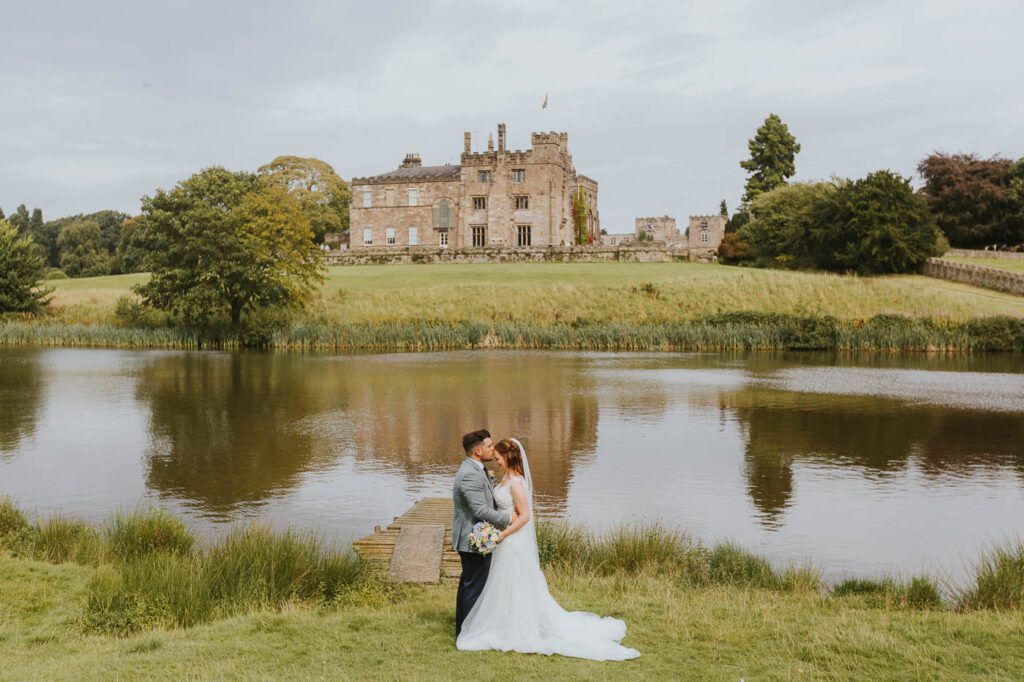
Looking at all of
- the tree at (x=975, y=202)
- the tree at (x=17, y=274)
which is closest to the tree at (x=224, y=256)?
the tree at (x=17, y=274)

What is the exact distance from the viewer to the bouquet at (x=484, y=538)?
283 inches

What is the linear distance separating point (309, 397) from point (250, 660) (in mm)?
18269

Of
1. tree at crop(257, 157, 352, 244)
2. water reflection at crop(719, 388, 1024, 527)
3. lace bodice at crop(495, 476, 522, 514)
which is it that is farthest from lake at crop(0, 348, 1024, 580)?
tree at crop(257, 157, 352, 244)

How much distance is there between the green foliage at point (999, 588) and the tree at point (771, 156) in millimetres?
68352

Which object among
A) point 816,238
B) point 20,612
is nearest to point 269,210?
point 816,238

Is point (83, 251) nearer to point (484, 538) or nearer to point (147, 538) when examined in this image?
point (147, 538)

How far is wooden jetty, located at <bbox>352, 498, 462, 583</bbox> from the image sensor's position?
29.8 ft

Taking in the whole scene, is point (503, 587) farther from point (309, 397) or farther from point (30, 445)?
point (309, 397)

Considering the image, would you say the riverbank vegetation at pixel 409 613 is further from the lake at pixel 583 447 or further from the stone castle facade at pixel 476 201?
the stone castle facade at pixel 476 201

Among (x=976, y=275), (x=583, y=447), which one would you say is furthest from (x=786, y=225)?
(x=583, y=447)

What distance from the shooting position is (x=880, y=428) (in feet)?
64.9

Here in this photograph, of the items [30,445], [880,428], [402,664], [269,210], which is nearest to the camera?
[402,664]

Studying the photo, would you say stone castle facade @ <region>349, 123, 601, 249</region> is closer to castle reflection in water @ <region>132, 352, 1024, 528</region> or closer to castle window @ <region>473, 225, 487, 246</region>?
castle window @ <region>473, 225, 487, 246</region>

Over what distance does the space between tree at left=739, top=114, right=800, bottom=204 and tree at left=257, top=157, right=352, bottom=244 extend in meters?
38.9
